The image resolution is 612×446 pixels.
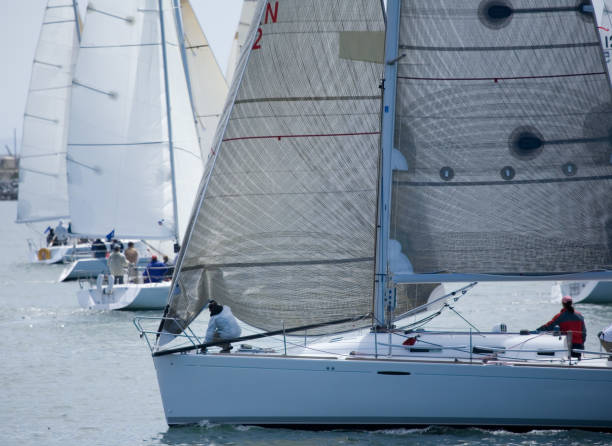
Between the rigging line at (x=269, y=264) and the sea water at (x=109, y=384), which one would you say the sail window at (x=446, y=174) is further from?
the sea water at (x=109, y=384)

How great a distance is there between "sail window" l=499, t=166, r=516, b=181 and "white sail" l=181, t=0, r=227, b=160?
22.0 meters

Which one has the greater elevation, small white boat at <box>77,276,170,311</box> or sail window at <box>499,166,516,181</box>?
sail window at <box>499,166,516,181</box>


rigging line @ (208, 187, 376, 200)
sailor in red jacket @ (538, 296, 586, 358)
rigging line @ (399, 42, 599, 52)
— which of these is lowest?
sailor in red jacket @ (538, 296, 586, 358)

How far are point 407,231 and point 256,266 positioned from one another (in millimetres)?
2044

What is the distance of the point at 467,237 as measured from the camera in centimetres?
1348

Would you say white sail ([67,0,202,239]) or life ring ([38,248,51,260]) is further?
life ring ([38,248,51,260])

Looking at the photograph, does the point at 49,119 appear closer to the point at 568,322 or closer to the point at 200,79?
the point at 200,79

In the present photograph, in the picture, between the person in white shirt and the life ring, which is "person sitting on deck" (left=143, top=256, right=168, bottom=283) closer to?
the person in white shirt

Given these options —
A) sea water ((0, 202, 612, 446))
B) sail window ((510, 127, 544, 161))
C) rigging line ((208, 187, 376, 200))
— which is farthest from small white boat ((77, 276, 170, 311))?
sail window ((510, 127, 544, 161))

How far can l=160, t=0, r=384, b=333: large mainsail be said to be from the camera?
13766 millimetres

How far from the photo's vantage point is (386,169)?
1346 cm

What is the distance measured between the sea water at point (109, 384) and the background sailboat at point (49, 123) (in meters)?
13.9

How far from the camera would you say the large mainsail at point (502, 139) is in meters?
13.4

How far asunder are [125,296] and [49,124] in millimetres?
21044
